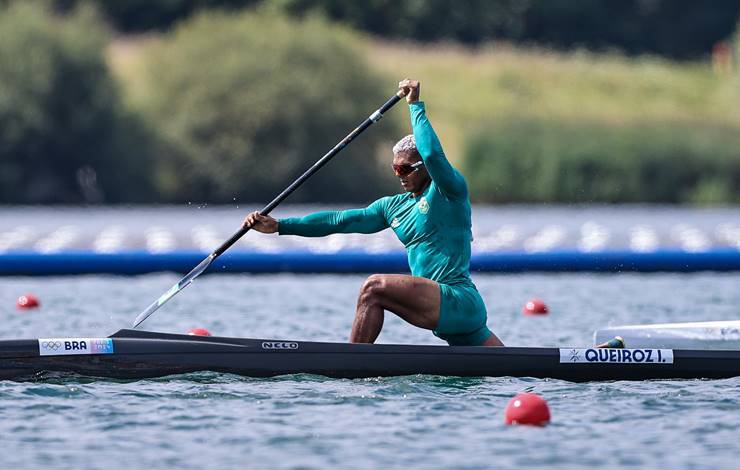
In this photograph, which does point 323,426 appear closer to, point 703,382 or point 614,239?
point 703,382

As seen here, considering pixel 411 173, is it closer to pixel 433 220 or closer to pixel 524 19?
pixel 433 220

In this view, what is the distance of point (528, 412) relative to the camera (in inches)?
306

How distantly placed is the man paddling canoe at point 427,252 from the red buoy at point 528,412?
1154 mm

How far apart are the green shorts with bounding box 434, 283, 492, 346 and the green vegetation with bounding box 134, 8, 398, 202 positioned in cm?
2894

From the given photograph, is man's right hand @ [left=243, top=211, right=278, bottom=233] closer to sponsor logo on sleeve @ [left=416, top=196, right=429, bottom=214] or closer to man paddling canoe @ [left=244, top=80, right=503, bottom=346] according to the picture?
man paddling canoe @ [left=244, top=80, right=503, bottom=346]

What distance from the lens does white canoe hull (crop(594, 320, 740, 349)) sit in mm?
10648

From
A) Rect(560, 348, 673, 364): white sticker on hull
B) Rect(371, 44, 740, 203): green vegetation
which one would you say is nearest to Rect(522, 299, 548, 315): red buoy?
Rect(560, 348, 673, 364): white sticker on hull

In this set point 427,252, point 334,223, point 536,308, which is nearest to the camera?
point 427,252

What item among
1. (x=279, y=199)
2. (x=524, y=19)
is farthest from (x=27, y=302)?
(x=524, y=19)

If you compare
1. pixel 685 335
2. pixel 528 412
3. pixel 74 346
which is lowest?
pixel 528 412

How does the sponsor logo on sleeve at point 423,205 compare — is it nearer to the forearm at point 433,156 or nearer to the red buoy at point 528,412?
the forearm at point 433,156

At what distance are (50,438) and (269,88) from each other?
31253 mm

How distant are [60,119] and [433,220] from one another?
2922cm

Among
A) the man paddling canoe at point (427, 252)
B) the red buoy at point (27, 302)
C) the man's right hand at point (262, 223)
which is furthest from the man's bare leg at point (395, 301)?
the red buoy at point (27, 302)
